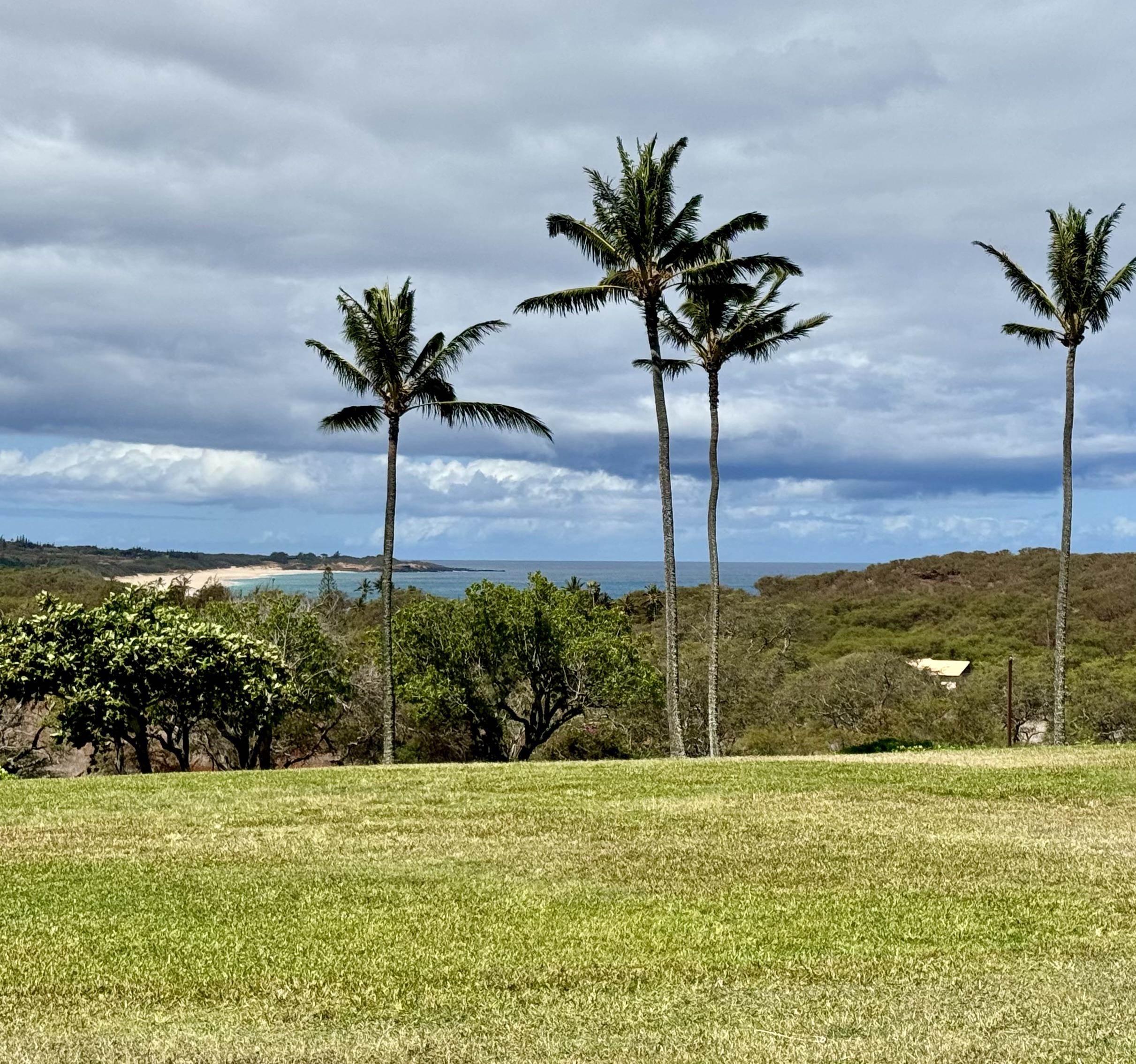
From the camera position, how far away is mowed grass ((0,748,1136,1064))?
651 centimetres

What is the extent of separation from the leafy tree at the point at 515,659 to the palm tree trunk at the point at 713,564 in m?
3.18

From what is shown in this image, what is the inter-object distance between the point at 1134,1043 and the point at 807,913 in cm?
338

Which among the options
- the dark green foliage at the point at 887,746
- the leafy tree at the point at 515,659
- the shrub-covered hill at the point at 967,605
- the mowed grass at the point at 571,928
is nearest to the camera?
the mowed grass at the point at 571,928

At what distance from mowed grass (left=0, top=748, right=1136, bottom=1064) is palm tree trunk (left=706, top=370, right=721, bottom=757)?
42.8 feet

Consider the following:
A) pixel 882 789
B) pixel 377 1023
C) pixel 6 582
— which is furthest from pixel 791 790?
pixel 6 582

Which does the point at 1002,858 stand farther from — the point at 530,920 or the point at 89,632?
the point at 89,632

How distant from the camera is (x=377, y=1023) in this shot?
22.2 feet

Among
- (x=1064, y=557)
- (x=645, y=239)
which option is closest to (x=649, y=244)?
(x=645, y=239)

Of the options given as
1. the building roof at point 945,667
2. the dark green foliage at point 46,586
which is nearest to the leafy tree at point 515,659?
the dark green foliage at point 46,586

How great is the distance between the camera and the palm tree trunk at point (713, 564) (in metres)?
29.3

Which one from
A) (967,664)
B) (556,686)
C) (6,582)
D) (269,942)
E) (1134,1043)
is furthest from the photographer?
(6,582)

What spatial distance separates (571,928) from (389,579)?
20141 mm

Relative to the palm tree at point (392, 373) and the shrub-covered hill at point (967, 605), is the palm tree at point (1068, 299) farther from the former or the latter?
the shrub-covered hill at point (967, 605)

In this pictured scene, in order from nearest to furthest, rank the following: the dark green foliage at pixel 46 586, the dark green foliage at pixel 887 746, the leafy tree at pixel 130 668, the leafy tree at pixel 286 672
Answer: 1. the leafy tree at pixel 130 668
2. the dark green foliage at pixel 887 746
3. the leafy tree at pixel 286 672
4. the dark green foliage at pixel 46 586
